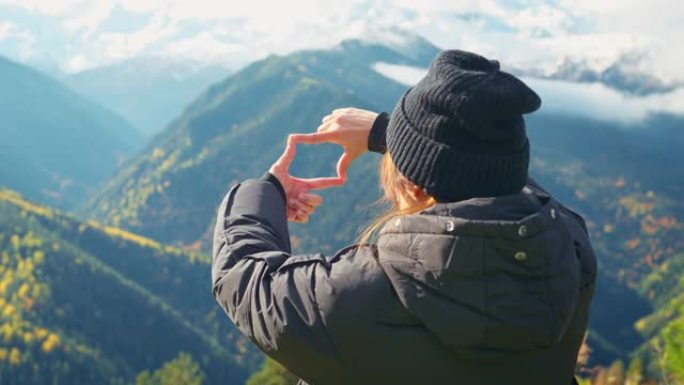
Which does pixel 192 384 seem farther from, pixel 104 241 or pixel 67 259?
pixel 104 241

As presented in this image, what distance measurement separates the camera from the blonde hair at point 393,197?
2287 millimetres

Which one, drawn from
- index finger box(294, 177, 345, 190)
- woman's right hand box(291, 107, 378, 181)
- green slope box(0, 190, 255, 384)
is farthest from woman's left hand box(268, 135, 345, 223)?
green slope box(0, 190, 255, 384)

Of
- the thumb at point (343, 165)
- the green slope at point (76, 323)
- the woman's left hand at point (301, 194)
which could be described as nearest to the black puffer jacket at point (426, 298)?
the woman's left hand at point (301, 194)

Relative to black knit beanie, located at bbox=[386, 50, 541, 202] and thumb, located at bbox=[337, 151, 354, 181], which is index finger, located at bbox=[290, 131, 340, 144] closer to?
thumb, located at bbox=[337, 151, 354, 181]

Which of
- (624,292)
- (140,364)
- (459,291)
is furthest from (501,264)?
(624,292)

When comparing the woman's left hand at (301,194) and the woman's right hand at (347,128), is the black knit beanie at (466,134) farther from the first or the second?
the woman's left hand at (301,194)

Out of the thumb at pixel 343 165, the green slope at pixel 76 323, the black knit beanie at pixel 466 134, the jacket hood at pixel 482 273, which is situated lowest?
the green slope at pixel 76 323

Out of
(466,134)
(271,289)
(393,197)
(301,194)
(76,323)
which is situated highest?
(466,134)

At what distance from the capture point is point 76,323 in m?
134

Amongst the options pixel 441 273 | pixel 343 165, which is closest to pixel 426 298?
pixel 441 273

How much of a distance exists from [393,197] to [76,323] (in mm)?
141483

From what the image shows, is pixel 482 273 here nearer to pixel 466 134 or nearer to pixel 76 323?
pixel 466 134

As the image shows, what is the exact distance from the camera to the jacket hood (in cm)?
202

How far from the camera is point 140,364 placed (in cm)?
13350
